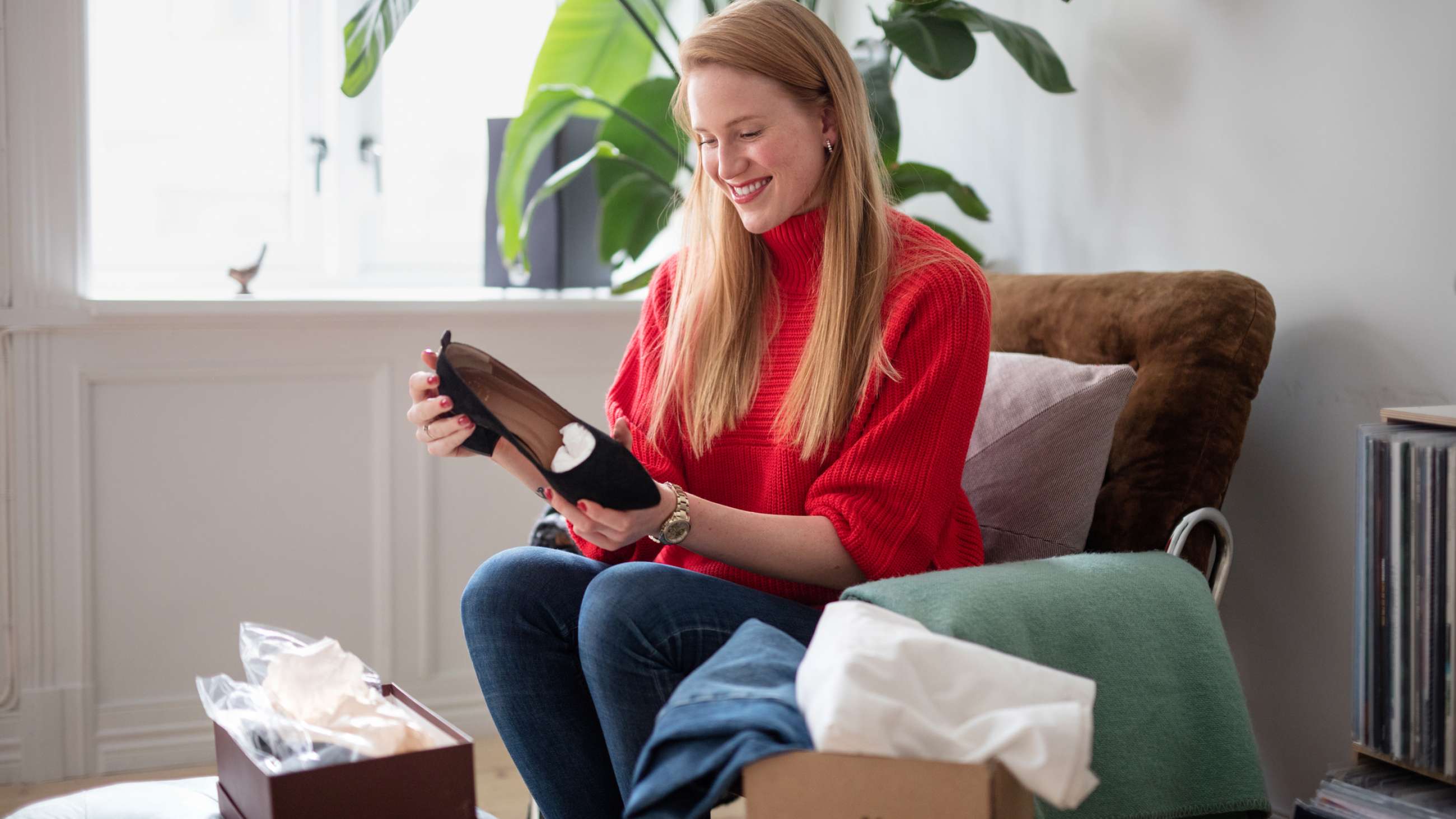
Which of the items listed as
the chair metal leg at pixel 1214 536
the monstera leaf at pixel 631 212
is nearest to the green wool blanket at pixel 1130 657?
the chair metal leg at pixel 1214 536

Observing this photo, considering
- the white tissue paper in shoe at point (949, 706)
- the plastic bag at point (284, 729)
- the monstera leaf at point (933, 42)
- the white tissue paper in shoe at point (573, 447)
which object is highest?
the monstera leaf at point (933, 42)

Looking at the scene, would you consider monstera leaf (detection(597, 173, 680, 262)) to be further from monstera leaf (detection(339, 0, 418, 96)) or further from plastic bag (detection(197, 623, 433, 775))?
plastic bag (detection(197, 623, 433, 775))

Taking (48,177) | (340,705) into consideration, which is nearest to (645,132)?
(48,177)

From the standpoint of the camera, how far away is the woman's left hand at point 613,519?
1234 millimetres

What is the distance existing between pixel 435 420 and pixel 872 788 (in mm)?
639

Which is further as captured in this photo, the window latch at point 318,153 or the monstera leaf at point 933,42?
the window latch at point 318,153

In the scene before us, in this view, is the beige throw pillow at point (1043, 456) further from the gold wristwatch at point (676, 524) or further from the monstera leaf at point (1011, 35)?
the monstera leaf at point (1011, 35)

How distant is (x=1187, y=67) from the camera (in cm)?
179

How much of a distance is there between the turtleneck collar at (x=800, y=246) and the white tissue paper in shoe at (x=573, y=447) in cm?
40

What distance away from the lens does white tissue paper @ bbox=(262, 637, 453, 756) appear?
39.6 inches

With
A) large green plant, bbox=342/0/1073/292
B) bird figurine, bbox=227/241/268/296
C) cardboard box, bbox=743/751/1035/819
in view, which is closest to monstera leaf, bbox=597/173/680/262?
large green plant, bbox=342/0/1073/292

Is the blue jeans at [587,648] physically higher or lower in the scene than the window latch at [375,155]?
lower

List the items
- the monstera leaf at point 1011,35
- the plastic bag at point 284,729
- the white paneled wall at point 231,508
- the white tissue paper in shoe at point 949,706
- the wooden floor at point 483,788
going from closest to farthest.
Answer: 1. the white tissue paper in shoe at point 949,706
2. the plastic bag at point 284,729
3. the monstera leaf at point 1011,35
4. the wooden floor at point 483,788
5. the white paneled wall at point 231,508

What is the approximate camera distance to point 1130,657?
3.84ft
